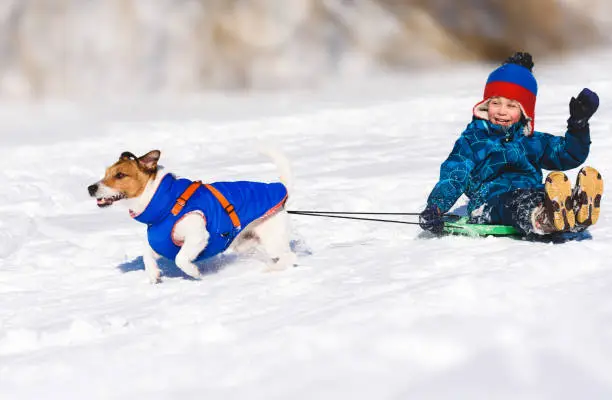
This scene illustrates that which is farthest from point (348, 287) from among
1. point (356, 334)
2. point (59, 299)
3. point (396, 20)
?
point (396, 20)

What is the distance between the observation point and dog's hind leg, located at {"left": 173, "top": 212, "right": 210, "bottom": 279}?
405 centimetres

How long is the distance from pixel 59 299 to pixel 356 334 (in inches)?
69.6

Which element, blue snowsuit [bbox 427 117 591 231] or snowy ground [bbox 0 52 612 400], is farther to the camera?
blue snowsuit [bbox 427 117 591 231]

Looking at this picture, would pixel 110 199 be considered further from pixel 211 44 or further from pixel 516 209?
pixel 211 44

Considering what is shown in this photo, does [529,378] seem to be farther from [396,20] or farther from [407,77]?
[396,20]

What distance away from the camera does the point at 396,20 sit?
42.1 feet

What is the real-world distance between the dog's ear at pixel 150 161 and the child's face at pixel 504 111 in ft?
6.16

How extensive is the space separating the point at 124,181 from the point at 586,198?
2285mm

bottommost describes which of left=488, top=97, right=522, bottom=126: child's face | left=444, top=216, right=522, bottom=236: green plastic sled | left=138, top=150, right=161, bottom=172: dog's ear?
left=444, top=216, right=522, bottom=236: green plastic sled

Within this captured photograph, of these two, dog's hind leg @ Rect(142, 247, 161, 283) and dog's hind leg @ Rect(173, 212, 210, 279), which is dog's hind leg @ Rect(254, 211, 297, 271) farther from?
dog's hind leg @ Rect(142, 247, 161, 283)

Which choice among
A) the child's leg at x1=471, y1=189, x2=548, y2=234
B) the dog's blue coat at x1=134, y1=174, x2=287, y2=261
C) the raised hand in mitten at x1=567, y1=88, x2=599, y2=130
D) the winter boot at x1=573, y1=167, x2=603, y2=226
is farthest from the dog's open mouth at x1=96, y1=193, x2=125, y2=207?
the raised hand in mitten at x1=567, y1=88, x2=599, y2=130

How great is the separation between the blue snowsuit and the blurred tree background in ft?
22.3

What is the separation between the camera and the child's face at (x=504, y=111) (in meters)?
4.55

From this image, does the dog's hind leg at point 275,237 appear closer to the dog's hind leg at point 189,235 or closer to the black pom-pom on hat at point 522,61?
the dog's hind leg at point 189,235
